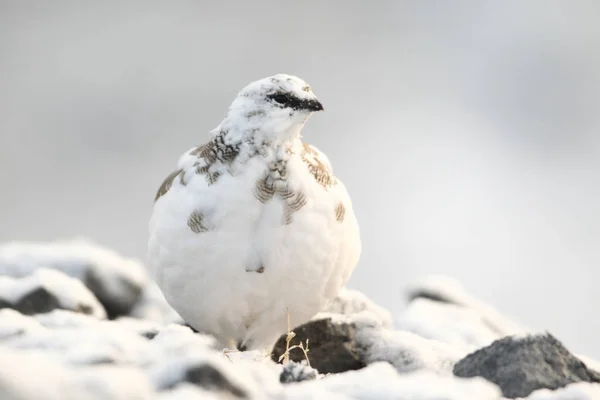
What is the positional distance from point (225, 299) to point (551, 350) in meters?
1.46

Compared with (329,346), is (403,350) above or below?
below

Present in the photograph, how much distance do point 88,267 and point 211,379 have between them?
3.53 metres

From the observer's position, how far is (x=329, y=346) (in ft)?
13.7

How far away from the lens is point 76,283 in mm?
4988

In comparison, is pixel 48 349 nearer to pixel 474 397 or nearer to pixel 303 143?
pixel 474 397

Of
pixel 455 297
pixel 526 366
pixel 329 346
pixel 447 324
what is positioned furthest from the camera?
pixel 455 297

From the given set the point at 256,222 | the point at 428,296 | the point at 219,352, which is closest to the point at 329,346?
the point at 219,352

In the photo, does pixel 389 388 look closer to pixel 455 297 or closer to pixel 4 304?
pixel 4 304

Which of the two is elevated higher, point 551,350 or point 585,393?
point 551,350

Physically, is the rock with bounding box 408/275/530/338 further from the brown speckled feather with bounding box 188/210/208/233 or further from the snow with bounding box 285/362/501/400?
the snow with bounding box 285/362/501/400

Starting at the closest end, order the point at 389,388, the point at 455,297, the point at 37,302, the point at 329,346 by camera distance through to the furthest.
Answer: the point at 389,388 < the point at 329,346 < the point at 37,302 < the point at 455,297

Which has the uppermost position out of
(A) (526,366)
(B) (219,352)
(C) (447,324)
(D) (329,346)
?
(C) (447,324)

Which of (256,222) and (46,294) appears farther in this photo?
(46,294)

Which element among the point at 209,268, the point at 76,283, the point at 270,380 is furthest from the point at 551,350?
the point at 76,283
